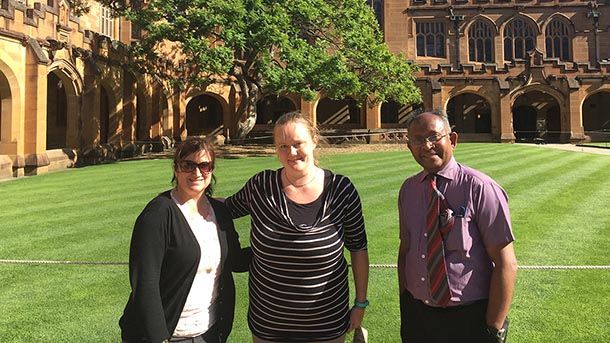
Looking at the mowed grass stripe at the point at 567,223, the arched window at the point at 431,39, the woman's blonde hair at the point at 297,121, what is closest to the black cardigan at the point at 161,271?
the woman's blonde hair at the point at 297,121

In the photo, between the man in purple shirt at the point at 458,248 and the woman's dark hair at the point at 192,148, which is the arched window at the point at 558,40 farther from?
the woman's dark hair at the point at 192,148

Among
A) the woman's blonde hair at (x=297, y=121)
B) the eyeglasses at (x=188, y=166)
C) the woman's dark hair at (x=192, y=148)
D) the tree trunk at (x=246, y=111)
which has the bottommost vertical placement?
the eyeglasses at (x=188, y=166)

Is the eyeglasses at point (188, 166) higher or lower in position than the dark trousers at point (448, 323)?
higher

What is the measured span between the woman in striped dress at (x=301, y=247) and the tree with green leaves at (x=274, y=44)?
15461 millimetres

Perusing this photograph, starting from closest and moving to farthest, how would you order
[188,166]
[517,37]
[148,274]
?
1. [148,274]
2. [188,166]
3. [517,37]

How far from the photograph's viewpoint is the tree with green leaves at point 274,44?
17.1 meters

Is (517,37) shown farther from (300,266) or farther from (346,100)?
(300,266)

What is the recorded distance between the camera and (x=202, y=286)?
200 cm

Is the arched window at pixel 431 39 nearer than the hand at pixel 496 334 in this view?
No

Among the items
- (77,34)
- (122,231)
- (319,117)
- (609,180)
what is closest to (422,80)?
(319,117)

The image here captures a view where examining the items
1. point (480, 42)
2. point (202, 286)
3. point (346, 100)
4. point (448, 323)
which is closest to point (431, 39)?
point (480, 42)

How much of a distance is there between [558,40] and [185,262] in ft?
152

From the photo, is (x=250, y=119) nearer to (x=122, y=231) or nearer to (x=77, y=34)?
(x=77, y=34)

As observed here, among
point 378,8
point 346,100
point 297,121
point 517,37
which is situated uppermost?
point 378,8
